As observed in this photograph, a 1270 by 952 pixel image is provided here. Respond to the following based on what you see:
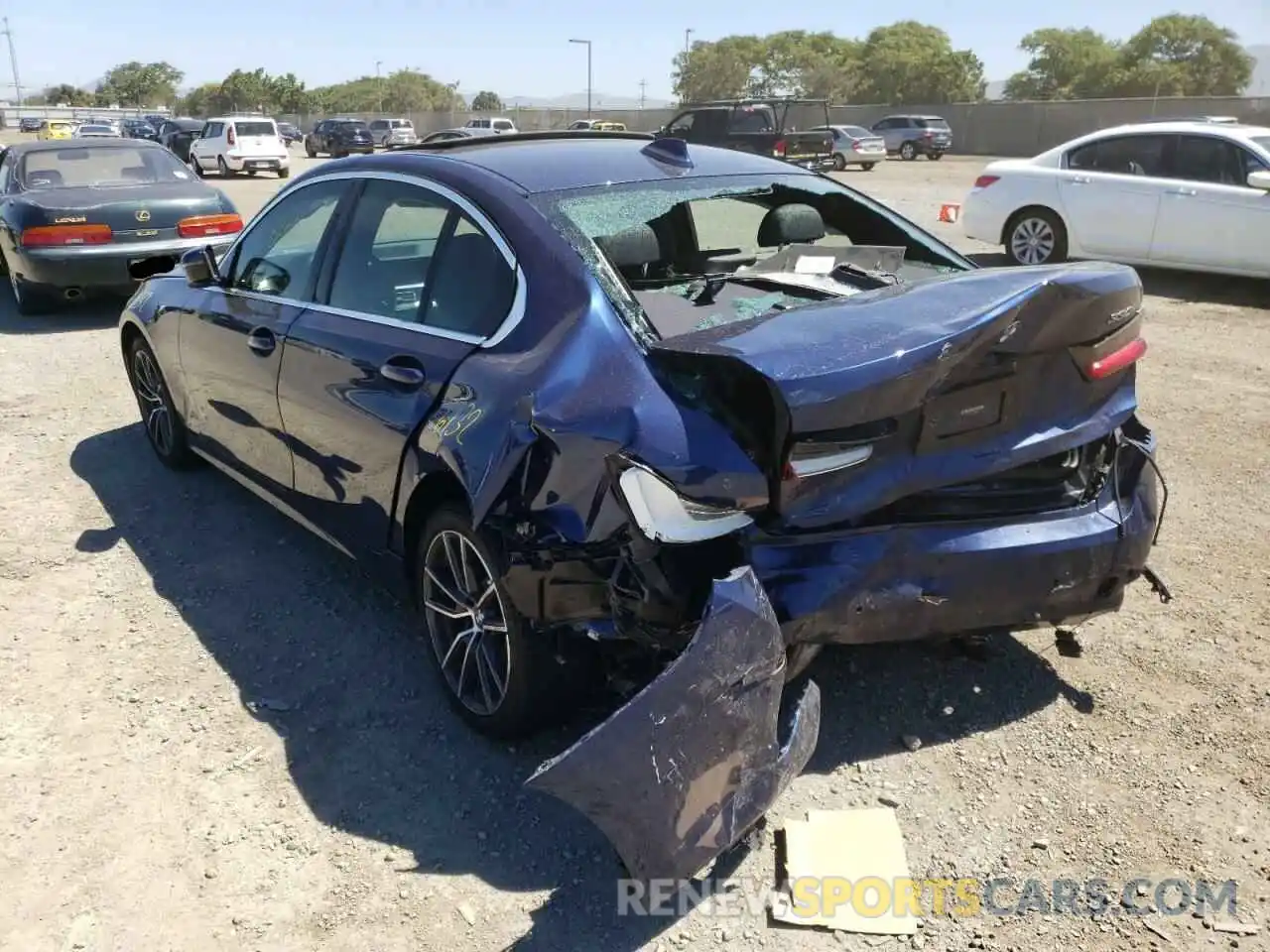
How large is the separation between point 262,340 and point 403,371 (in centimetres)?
113

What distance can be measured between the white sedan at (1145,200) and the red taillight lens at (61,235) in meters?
8.82

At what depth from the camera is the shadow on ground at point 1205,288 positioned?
9650mm

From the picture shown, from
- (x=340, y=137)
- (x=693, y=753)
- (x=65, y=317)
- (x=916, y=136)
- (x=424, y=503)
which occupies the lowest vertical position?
(x=65, y=317)

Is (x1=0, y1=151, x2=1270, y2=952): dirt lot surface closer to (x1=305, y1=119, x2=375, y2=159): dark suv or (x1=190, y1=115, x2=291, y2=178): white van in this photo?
(x1=190, y1=115, x2=291, y2=178): white van

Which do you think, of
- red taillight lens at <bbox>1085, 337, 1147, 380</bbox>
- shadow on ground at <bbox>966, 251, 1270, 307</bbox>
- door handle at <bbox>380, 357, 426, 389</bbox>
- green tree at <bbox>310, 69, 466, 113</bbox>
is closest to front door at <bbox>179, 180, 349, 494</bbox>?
door handle at <bbox>380, 357, 426, 389</bbox>

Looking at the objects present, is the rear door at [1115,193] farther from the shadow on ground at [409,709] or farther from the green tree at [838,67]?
the green tree at [838,67]

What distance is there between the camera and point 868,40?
82.9 m

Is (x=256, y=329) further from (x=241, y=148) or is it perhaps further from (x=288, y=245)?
(x=241, y=148)

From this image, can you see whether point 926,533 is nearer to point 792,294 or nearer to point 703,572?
point 703,572

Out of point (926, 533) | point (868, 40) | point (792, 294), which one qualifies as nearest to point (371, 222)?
point (792, 294)

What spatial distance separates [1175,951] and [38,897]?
2.80 metres

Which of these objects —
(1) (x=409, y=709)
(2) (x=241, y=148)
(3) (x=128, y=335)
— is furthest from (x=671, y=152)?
(2) (x=241, y=148)

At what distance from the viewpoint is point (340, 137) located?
1663 inches

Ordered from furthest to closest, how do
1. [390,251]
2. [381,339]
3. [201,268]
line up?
[201,268], [390,251], [381,339]
